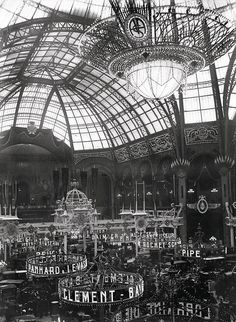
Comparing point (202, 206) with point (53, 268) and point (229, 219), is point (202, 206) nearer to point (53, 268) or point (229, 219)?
point (229, 219)

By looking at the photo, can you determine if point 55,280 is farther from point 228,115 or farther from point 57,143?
point 57,143

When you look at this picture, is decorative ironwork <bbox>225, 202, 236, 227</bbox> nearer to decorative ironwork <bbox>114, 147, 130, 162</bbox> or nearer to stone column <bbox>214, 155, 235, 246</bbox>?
stone column <bbox>214, 155, 235, 246</bbox>

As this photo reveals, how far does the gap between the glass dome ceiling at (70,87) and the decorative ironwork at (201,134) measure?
2.64 feet

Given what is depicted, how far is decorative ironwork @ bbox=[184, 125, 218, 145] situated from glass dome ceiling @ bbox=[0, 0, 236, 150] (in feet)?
2.64

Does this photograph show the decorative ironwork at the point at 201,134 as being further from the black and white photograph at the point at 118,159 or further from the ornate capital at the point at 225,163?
the ornate capital at the point at 225,163

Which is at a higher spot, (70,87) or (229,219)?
(70,87)

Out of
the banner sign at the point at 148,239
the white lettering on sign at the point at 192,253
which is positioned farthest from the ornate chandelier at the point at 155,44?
the banner sign at the point at 148,239

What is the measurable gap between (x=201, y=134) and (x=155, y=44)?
2019 cm

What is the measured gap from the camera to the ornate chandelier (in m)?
11.9

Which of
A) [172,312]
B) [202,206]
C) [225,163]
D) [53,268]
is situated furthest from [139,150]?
[53,268]

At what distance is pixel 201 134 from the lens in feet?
103

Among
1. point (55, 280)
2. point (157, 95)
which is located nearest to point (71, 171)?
point (55, 280)

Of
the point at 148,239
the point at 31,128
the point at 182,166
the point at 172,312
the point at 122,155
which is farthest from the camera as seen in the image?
the point at 31,128

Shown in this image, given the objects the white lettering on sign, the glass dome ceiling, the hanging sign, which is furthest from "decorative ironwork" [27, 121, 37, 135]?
the white lettering on sign
